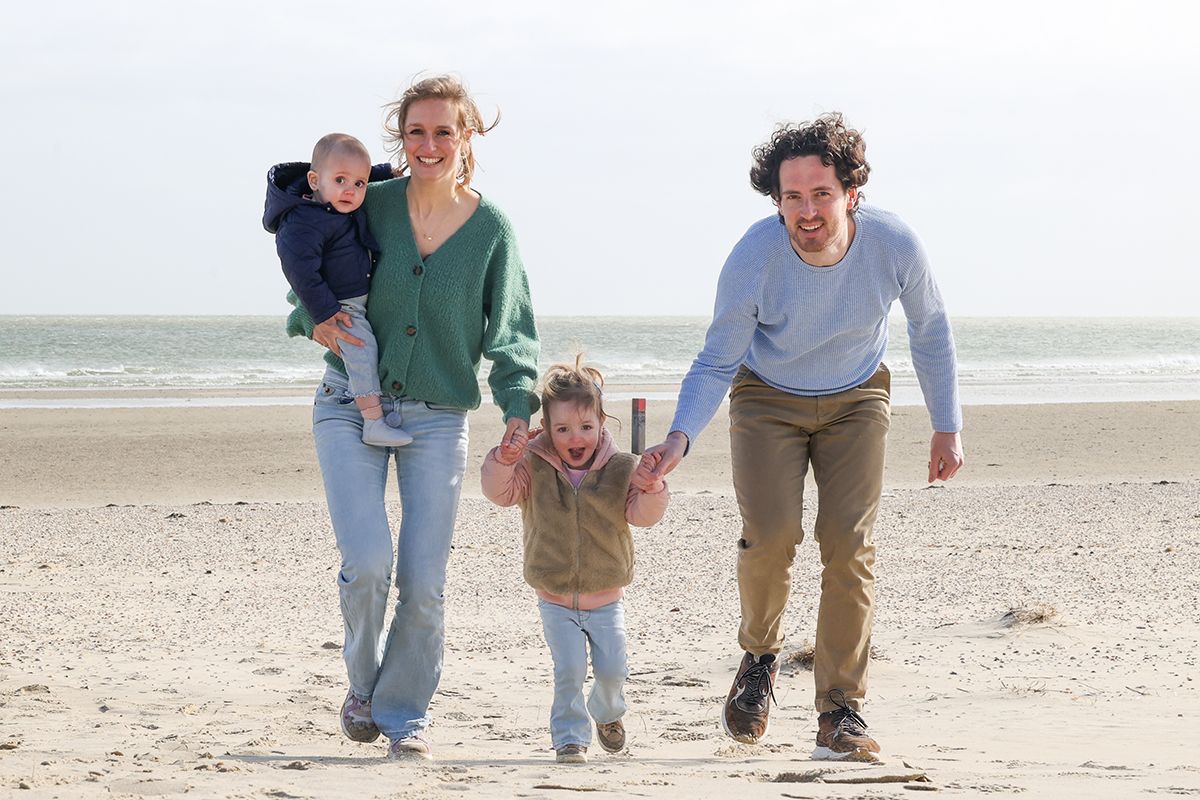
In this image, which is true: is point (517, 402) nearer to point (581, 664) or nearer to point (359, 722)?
point (581, 664)

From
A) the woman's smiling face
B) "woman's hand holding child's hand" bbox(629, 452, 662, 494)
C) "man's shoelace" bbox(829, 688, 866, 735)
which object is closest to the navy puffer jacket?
the woman's smiling face

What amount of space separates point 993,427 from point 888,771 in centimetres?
1691

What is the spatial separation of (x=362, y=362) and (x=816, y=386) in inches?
58.7

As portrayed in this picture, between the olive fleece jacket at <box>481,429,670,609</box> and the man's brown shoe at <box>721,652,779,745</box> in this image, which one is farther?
the man's brown shoe at <box>721,652,779,745</box>

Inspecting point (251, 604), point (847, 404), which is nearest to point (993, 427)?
point (251, 604)

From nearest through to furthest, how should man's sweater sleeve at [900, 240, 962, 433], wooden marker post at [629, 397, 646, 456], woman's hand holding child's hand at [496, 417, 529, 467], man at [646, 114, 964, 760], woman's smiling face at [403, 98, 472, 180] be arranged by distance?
woman's hand holding child's hand at [496, 417, 529, 467], woman's smiling face at [403, 98, 472, 180], man at [646, 114, 964, 760], man's sweater sleeve at [900, 240, 962, 433], wooden marker post at [629, 397, 646, 456]

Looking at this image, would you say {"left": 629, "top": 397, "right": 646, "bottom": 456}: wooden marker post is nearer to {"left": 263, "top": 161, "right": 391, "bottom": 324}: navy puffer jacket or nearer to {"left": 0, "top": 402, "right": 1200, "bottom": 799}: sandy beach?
{"left": 0, "top": 402, "right": 1200, "bottom": 799}: sandy beach

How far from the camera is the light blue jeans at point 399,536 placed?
13.5 ft

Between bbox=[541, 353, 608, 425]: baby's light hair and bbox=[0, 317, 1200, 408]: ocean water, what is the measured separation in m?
11.9

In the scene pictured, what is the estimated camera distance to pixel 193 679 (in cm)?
548

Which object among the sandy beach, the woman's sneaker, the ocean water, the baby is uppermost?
the baby

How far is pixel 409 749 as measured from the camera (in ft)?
13.6

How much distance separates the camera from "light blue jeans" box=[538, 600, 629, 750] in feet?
13.9

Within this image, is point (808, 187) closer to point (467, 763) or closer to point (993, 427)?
point (467, 763)
